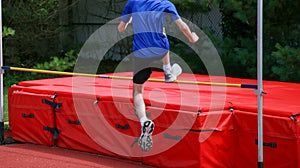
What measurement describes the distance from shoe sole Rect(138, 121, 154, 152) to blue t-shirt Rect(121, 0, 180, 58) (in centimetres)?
75

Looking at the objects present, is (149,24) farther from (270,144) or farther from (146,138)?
(270,144)

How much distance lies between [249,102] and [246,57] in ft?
13.9

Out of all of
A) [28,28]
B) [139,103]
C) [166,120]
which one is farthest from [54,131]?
[28,28]

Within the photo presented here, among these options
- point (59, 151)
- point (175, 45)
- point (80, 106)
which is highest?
point (175, 45)

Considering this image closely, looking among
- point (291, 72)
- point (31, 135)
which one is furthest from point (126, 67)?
point (31, 135)

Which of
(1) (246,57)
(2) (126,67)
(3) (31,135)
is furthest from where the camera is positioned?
(2) (126,67)

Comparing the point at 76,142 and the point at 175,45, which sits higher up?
the point at 175,45

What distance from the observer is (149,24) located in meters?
6.09

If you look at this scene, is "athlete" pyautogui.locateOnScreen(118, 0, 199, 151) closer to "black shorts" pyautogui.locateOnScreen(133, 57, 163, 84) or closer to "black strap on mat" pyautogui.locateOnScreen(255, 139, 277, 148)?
"black shorts" pyautogui.locateOnScreen(133, 57, 163, 84)

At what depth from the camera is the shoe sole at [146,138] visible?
649 cm

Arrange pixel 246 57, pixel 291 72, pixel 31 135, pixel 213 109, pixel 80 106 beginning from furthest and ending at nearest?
pixel 246 57 < pixel 291 72 < pixel 31 135 < pixel 80 106 < pixel 213 109

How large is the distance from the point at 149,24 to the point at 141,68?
1.48ft

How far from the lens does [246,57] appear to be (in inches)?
432

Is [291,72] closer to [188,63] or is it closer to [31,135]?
[188,63]
